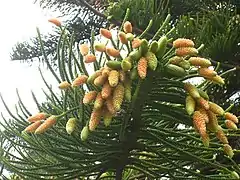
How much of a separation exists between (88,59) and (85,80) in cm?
2

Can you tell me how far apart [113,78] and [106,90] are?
2cm

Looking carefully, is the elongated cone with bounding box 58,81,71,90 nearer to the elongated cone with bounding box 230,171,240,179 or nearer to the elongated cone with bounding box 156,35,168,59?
the elongated cone with bounding box 156,35,168,59

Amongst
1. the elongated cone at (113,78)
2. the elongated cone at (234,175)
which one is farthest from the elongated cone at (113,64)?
the elongated cone at (234,175)

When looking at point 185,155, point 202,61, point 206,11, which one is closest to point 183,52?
point 202,61

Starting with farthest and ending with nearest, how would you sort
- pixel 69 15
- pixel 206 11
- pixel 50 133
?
pixel 69 15 < pixel 206 11 < pixel 50 133

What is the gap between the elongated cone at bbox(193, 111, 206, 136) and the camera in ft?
1.57

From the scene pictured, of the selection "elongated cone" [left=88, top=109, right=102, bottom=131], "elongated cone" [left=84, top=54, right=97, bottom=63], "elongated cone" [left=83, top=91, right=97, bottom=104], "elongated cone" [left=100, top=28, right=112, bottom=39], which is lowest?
"elongated cone" [left=88, top=109, right=102, bottom=131]

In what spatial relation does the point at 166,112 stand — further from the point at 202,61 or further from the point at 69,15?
the point at 69,15

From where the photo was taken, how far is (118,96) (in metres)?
0.47

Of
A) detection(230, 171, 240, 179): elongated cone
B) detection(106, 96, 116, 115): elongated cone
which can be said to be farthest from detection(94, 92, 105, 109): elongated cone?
detection(230, 171, 240, 179): elongated cone

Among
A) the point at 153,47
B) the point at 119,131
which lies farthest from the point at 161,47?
the point at 119,131

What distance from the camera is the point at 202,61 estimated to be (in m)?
0.49

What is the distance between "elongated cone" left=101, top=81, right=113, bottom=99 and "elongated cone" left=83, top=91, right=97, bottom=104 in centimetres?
2

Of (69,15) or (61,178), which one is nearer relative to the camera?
(61,178)
